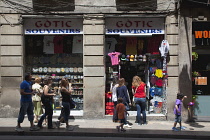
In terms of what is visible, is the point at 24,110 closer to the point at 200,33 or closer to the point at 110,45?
the point at 110,45

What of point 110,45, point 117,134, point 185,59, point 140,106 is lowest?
point 117,134

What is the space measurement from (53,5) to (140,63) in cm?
452

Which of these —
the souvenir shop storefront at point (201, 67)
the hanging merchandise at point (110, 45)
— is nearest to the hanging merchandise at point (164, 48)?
the souvenir shop storefront at point (201, 67)

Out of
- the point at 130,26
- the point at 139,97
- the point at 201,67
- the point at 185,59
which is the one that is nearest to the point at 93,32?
the point at 130,26

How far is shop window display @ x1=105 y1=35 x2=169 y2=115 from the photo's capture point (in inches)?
504

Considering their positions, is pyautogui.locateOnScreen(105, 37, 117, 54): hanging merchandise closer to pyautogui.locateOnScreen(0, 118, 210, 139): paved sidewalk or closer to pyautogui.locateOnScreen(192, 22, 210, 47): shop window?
pyautogui.locateOnScreen(0, 118, 210, 139): paved sidewalk

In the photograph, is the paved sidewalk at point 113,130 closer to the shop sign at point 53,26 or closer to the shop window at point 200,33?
the shop window at point 200,33

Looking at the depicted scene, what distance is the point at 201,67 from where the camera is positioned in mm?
12555

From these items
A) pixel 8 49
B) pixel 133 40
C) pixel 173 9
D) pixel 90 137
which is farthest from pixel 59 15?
pixel 90 137

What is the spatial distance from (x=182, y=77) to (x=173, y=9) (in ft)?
9.42

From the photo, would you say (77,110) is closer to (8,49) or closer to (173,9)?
(8,49)

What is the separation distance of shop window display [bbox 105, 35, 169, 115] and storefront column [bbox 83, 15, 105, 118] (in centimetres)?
55

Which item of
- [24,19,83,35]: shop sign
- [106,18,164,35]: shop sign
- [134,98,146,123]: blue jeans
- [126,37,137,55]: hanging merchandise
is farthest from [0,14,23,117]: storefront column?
[134,98,146,123]: blue jeans

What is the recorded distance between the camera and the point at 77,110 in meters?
12.8
